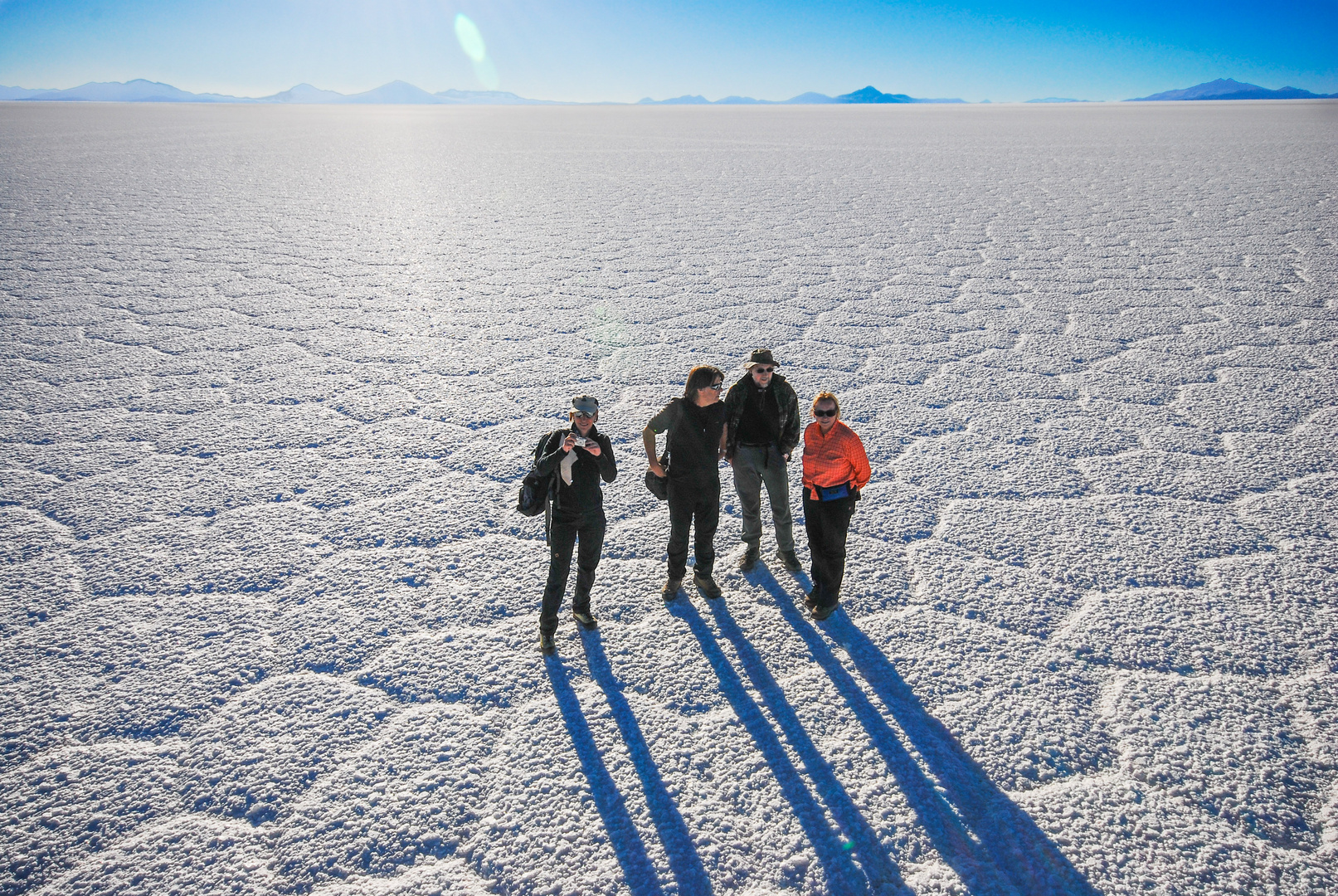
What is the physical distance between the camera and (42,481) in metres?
2.80

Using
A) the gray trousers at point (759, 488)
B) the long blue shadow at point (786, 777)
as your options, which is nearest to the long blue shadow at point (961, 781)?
the long blue shadow at point (786, 777)

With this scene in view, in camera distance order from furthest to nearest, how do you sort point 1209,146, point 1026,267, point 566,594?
point 1209,146 → point 1026,267 → point 566,594

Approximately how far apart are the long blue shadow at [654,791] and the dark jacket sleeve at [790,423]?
0.83 m

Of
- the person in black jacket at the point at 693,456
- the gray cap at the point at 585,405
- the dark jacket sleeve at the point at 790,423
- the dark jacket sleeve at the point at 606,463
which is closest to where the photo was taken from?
the gray cap at the point at 585,405

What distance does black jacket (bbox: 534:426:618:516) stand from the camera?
71.7 inches

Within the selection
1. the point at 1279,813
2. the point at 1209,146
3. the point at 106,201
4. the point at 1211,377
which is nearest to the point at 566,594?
the point at 1279,813

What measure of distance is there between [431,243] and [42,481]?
487 centimetres

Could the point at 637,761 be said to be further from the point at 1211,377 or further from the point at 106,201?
the point at 106,201

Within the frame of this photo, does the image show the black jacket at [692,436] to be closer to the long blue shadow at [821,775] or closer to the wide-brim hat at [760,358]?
the wide-brim hat at [760,358]

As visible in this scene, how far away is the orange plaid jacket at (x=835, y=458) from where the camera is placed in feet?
6.43

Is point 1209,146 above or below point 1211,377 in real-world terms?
above

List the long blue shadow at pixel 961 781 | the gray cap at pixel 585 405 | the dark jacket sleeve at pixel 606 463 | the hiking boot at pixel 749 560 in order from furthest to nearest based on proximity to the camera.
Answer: the hiking boot at pixel 749 560
the dark jacket sleeve at pixel 606 463
the gray cap at pixel 585 405
the long blue shadow at pixel 961 781

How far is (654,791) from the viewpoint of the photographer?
1578 millimetres

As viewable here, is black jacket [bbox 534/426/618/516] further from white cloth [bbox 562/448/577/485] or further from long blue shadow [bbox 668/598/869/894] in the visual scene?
long blue shadow [bbox 668/598/869/894]
